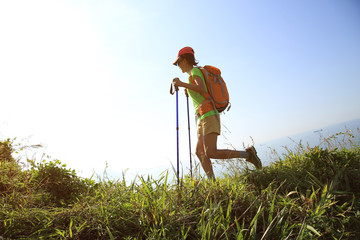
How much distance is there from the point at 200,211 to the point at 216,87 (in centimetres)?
255

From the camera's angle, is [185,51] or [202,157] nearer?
[202,157]

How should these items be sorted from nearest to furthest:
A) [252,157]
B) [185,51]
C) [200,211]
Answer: [200,211] < [252,157] < [185,51]

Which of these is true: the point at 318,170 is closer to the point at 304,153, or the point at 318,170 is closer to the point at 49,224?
the point at 304,153

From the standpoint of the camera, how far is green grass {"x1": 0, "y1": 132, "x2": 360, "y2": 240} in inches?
75.7

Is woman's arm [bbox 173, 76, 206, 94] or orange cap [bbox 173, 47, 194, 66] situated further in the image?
orange cap [bbox 173, 47, 194, 66]

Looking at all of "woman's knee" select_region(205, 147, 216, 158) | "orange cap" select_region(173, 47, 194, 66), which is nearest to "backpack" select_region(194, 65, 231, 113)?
"orange cap" select_region(173, 47, 194, 66)

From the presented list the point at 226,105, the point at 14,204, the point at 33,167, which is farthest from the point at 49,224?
the point at 226,105

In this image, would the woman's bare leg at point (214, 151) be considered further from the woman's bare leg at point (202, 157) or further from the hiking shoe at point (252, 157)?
the hiking shoe at point (252, 157)

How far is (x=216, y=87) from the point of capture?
4.21 metres

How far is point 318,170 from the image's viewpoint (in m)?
3.18

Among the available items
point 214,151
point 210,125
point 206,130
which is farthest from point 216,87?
point 214,151

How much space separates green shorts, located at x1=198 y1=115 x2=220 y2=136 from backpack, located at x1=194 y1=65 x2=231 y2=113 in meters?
0.30

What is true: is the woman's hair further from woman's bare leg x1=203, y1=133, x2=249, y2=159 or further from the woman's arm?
woman's bare leg x1=203, y1=133, x2=249, y2=159

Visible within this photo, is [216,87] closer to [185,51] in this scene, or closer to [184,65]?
[184,65]
